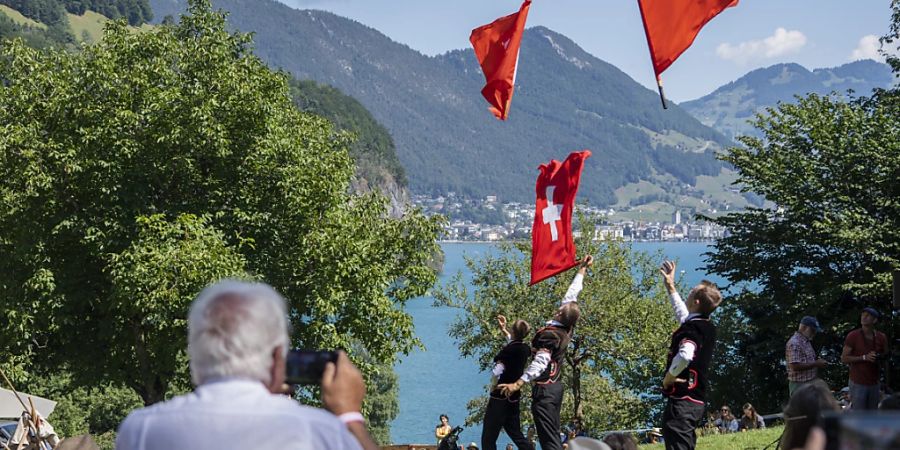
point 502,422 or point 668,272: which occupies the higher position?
point 668,272

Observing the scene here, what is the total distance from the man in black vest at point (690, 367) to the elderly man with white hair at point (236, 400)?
233 inches

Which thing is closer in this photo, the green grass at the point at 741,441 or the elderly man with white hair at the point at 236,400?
the elderly man with white hair at the point at 236,400

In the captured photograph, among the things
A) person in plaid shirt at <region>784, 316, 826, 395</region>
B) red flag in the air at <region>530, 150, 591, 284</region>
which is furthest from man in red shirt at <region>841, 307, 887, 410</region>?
red flag in the air at <region>530, 150, 591, 284</region>

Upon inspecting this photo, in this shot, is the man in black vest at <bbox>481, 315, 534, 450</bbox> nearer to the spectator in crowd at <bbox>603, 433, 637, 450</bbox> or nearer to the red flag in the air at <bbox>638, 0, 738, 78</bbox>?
the red flag in the air at <bbox>638, 0, 738, 78</bbox>

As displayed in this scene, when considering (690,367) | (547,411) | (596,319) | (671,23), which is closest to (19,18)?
(596,319)

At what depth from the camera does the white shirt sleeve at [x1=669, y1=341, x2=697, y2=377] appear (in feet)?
27.6

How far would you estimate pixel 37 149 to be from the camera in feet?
82.2

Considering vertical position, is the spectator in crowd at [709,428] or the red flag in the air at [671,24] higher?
the red flag in the air at [671,24]

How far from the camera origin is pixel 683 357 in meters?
8.41

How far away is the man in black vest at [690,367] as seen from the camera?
333 inches

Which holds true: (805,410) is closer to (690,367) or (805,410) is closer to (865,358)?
(690,367)

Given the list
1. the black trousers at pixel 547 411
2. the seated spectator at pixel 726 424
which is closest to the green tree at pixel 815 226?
the seated spectator at pixel 726 424

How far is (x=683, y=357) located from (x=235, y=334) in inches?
239

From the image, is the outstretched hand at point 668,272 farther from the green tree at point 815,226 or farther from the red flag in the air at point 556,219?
the green tree at point 815,226
